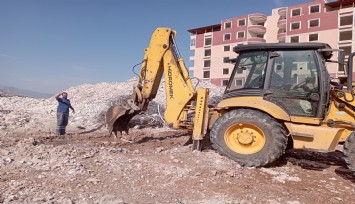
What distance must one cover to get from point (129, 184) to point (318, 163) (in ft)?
13.3

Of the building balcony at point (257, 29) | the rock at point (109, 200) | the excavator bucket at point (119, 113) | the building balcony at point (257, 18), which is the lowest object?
the rock at point (109, 200)

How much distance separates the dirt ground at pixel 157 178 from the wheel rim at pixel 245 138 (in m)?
0.33

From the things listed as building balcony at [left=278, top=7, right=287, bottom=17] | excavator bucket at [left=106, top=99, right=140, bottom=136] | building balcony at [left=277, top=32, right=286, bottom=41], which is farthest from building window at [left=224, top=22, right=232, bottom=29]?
excavator bucket at [left=106, top=99, right=140, bottom=136]

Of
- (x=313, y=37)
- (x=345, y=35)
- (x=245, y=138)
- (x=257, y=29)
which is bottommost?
(x=245, y=138)

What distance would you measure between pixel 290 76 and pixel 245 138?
1339 millimetres

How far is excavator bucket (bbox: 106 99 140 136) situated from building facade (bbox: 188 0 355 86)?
27.7 m

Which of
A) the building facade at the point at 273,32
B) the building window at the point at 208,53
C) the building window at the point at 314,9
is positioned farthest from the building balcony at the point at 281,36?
the building window at the point at 208,53

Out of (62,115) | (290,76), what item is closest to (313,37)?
(62,115)

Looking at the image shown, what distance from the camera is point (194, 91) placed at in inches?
256

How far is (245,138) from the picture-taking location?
5.66m

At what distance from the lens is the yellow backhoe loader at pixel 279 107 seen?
5.32 m

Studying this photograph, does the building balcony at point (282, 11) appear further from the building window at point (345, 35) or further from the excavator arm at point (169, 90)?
the excavator arm at point (169, 90)

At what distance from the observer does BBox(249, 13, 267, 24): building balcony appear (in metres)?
44.0

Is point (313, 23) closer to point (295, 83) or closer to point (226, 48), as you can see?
point (226, 48)
